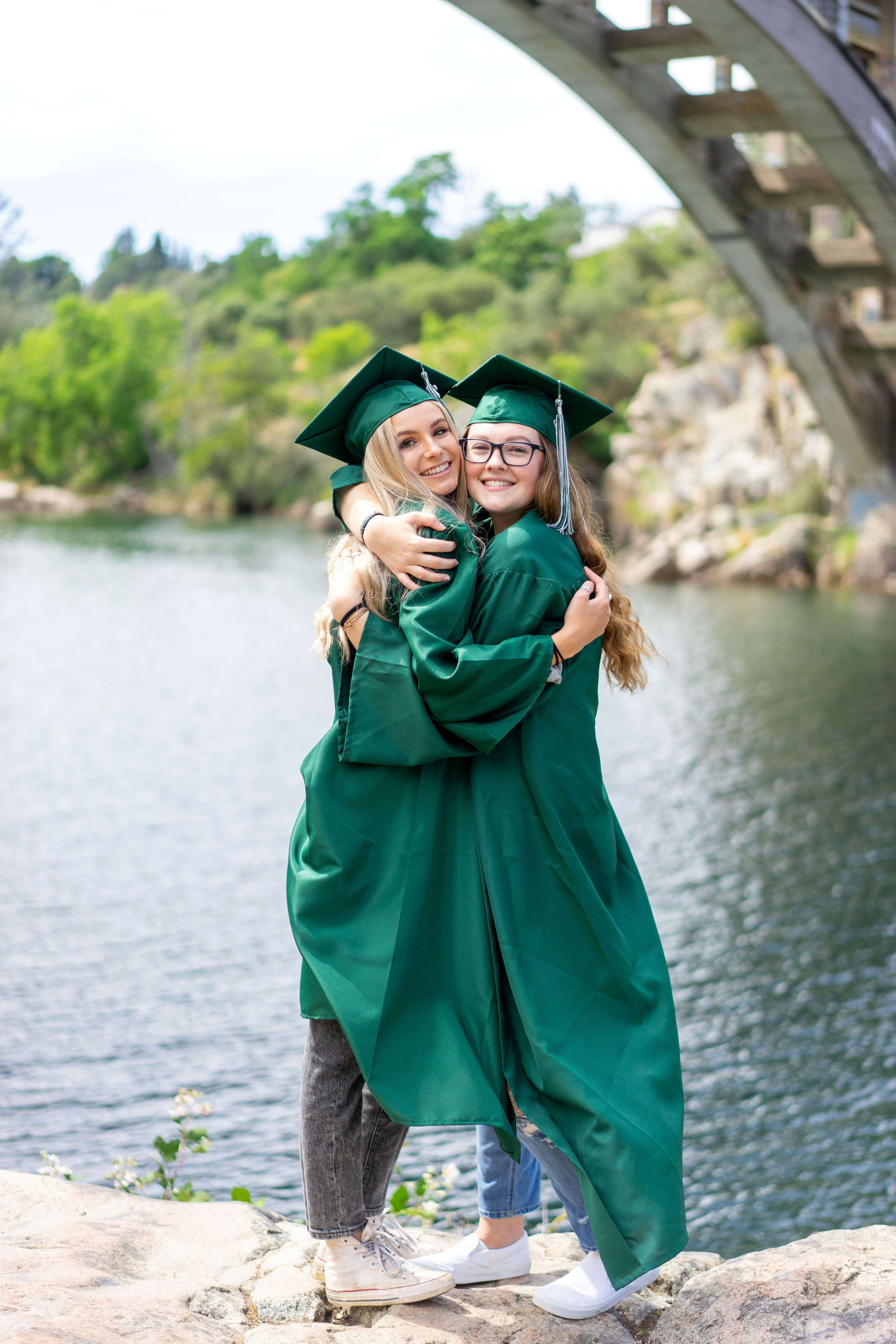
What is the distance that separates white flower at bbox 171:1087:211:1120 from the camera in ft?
10.0

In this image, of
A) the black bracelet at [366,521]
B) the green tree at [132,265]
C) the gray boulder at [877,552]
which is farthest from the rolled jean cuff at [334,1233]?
the green tree at [132,265]

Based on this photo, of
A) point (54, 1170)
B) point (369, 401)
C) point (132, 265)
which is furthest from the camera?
point (132, 265)

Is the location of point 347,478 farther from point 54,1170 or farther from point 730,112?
point 730,112

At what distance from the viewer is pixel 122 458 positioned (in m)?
46.9

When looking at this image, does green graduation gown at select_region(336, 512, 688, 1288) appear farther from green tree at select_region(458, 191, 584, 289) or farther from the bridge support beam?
green tree at select_region(458, 191, 584, 289)

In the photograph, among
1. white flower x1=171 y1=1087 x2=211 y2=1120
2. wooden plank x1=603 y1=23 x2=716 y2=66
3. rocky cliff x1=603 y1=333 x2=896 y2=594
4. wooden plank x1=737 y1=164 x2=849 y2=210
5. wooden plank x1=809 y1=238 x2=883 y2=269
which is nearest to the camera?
white flower x1=171 y1=1087 x2=211 y2=1120

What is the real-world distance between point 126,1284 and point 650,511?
71.2ft

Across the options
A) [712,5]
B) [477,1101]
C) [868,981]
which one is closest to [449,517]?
[477,1101]

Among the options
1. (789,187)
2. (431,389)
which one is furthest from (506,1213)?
(789,187)

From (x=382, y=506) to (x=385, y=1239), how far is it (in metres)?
1.31

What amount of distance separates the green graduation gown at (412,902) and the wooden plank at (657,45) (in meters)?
7.67

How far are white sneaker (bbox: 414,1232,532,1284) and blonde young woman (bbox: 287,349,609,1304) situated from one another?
0.10 metres

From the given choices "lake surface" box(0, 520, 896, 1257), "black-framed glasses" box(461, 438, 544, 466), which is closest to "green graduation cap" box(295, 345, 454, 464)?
"black-framed glasses" box(461, 438, 544, 466)

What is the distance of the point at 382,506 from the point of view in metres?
2.08
